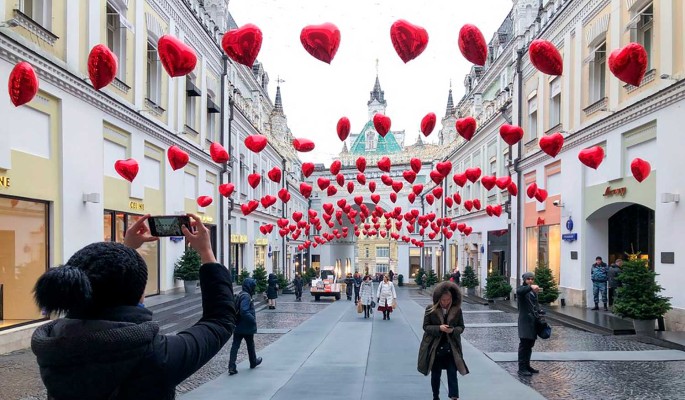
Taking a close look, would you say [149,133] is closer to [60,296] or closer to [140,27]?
[140,27]

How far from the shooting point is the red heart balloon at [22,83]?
930 centimetres

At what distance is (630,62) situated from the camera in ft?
29.8

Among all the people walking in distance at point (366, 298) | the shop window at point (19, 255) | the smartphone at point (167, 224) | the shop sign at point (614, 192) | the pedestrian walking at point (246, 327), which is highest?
the shop sign at point (614, 192)

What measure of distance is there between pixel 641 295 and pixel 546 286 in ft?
21.4

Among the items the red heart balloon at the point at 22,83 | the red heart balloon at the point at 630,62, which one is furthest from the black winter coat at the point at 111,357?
the red heart balloon at the point at 630,62

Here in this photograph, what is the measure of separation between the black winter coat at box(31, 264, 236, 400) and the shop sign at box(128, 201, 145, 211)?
1584 cm

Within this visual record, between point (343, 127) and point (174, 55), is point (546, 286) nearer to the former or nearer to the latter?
point (343, 127)

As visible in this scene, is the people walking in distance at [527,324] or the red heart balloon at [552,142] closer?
the people walking in distance at [527,324]

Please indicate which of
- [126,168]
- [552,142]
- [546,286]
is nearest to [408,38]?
[552,142]

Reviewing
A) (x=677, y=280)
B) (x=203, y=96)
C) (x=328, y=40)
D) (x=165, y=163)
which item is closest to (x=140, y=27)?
(x=165, y=163)

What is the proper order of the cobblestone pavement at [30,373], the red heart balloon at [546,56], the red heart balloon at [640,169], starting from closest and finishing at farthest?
the cobblestone pavement at [30,373] → the red heart balloon at [546,56] → the red heart balloon at [640,169]

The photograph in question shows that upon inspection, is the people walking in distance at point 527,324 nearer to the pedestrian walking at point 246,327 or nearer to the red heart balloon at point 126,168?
the pedestrian walking at point 246,327

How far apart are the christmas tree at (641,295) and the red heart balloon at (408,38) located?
7.25 metres

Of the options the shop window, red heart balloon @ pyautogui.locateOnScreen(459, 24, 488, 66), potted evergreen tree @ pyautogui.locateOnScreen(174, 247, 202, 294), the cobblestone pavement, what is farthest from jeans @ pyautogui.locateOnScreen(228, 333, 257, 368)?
potted evergreen tree @ pyautogui.locateOnScreen(174, 247, 202, 294)
